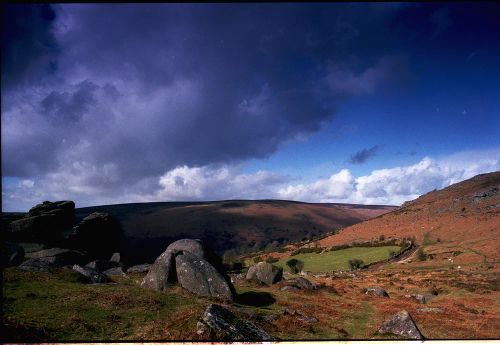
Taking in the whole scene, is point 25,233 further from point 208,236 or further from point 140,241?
point 208,236

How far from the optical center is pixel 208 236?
196 meters

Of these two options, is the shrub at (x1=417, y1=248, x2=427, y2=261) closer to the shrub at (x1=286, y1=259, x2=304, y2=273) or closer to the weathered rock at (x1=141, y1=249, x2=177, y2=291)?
the shrub at (x1=286, y1=259, x2=304, y2=273)

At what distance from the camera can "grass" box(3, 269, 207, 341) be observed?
1501 cm

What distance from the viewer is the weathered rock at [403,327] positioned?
18531mm

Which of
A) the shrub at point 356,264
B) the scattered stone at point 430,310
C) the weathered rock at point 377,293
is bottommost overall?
the shrub at point 356,264

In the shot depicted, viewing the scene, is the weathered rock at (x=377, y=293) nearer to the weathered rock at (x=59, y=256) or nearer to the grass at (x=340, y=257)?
the weathered rock at (x=59, y=256)

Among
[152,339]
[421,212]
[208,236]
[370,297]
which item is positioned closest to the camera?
[152,339]

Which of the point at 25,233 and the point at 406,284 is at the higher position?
the point at 25,233

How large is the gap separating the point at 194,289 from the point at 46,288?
31.4ft

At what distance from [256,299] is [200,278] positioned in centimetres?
481

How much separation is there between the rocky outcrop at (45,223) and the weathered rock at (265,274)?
1302 inches

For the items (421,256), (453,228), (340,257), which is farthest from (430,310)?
(453,228)

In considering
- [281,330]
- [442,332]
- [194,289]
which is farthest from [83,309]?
[442,332]

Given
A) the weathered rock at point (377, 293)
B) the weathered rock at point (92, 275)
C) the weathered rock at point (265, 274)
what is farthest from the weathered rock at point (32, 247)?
the weathered rock at point (377, 293)
